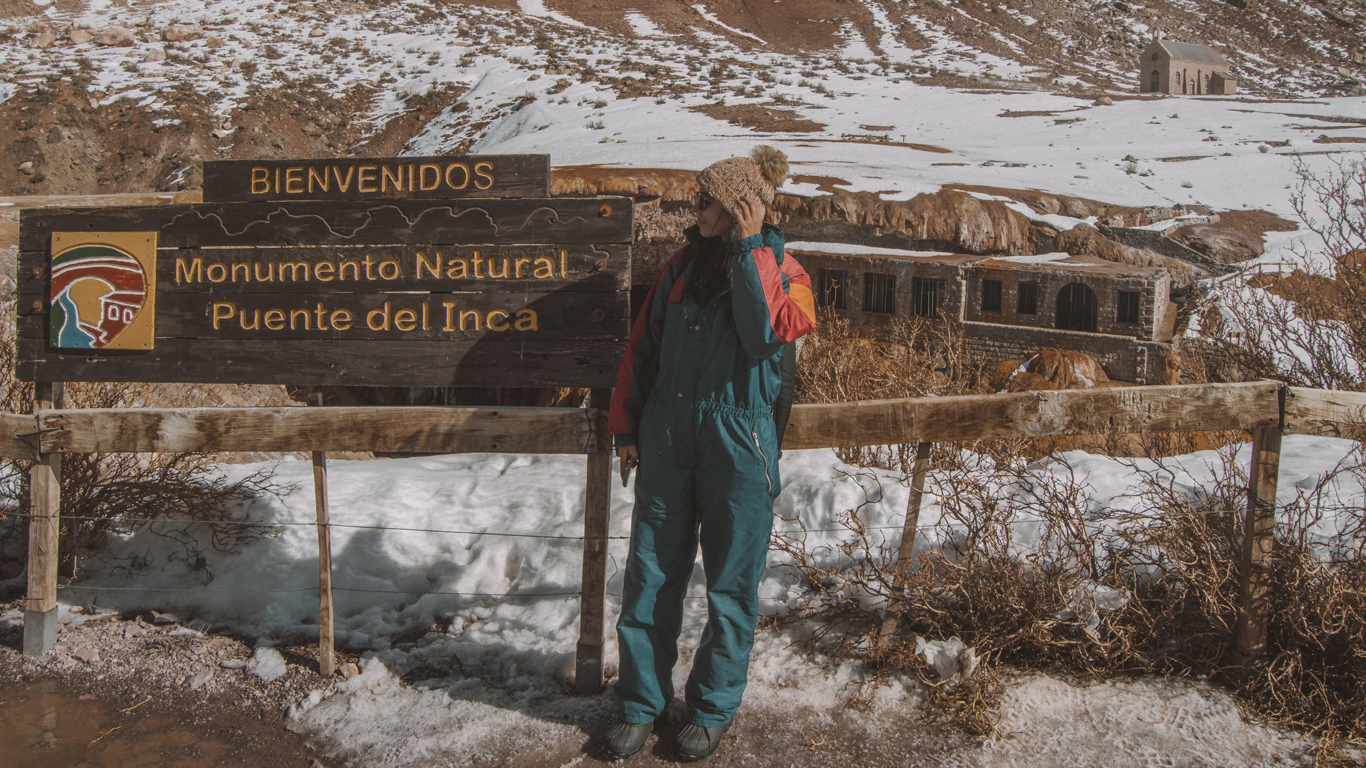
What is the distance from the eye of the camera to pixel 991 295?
15.1 metres

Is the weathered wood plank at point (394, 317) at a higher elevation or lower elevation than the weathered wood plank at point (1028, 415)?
higher

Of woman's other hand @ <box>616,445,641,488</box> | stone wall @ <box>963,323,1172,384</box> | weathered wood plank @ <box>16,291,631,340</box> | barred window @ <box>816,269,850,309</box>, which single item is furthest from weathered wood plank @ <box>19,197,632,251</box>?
barred window @ <box>816,269,850,309</box>

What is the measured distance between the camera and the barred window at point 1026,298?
578 inches

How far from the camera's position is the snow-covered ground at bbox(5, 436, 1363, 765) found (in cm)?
282

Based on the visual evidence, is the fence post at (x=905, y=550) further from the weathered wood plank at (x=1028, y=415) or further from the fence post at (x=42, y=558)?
the fence post at (x=42, y=558)

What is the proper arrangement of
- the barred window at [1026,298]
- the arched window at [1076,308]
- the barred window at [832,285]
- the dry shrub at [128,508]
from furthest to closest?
1. the barred window at [832,285]
2. the barred window at [1026,298]
3. the arched window at [1076,308]
4. the dry shrub at [128,508]

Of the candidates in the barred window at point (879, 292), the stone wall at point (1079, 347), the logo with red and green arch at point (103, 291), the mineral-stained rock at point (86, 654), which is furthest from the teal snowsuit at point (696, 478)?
the barred window at point (879, 292)

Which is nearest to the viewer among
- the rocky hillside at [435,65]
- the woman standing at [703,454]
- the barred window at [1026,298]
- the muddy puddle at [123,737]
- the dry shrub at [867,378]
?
the woman standing at [703,454]

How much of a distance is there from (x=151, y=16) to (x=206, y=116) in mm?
15496

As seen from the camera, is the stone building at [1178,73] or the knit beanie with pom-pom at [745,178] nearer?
the knit beanie with pom-pom at [745,178]

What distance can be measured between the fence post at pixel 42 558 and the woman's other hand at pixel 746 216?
9.23 feet

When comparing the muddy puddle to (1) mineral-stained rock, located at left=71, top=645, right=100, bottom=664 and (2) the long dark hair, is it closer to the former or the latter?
(1) mineral-stained rock, located at left=71, top=645, right=100, bottom=664

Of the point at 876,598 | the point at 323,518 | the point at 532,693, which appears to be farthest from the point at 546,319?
the point at 876,598

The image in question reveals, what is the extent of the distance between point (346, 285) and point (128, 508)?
6.51 feet
